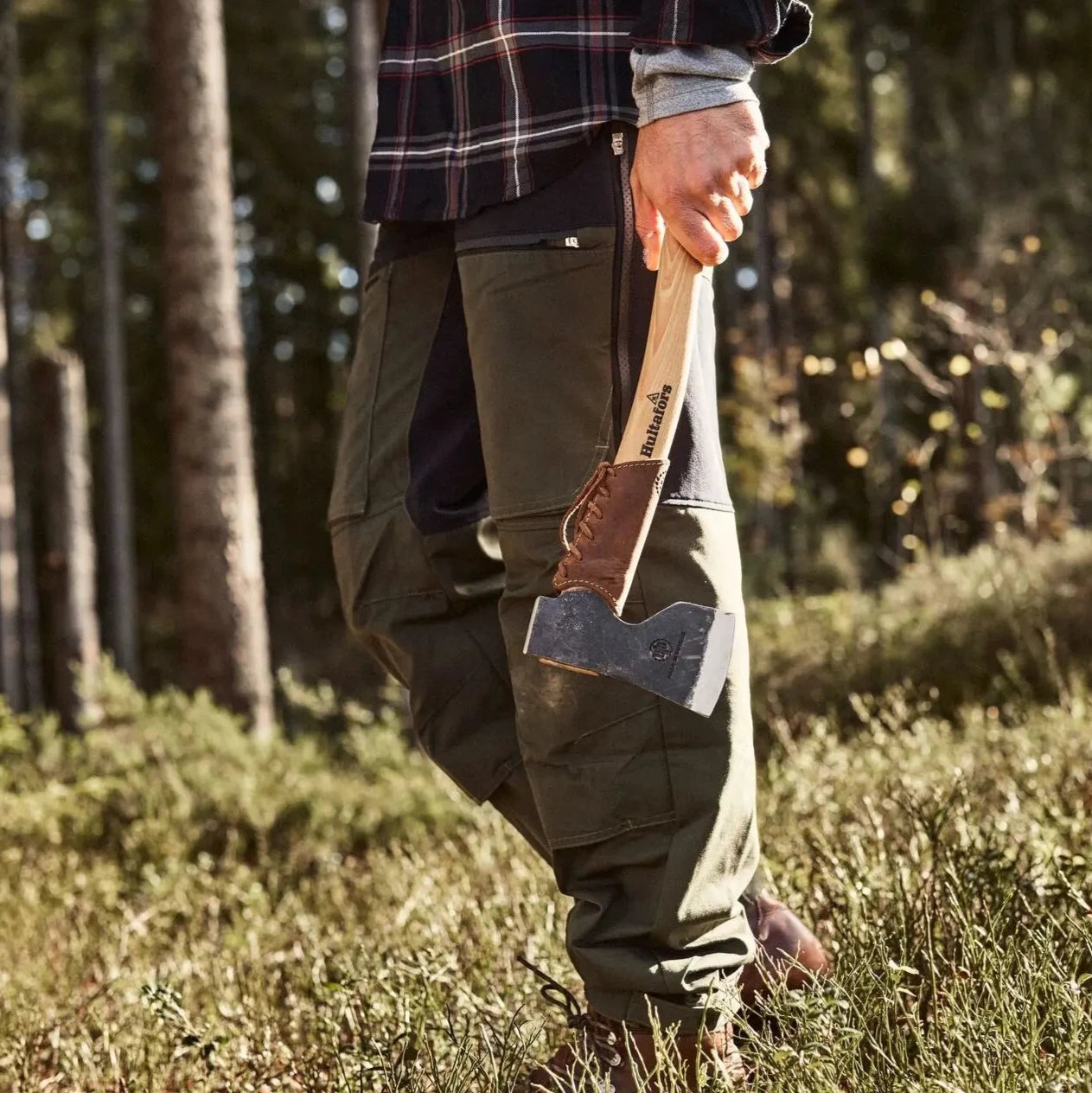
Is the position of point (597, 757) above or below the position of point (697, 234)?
below

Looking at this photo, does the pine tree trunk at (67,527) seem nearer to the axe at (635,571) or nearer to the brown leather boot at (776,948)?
the brown leather boot at (776,948)

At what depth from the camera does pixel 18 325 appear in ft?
65.0

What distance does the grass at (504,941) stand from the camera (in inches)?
65.1

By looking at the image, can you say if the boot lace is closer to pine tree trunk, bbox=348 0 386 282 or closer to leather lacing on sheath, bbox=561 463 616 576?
leather lacing on sheath, bbox=561 463 616 576

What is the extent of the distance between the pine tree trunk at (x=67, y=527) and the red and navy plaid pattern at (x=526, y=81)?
842 centimetres

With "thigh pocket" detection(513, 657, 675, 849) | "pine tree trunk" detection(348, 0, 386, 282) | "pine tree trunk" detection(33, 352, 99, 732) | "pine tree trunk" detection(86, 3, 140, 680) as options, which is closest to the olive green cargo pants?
"thigh pocket" detection(513, 657, 675, 849)

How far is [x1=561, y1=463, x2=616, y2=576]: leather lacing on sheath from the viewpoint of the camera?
1705 mm

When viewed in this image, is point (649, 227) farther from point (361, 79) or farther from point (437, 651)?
point (361, 79)

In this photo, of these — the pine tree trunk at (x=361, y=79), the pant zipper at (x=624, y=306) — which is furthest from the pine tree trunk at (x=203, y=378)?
the pant zipper at (x=624, y=306)

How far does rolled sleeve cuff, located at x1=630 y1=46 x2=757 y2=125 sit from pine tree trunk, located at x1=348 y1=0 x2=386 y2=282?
6724mm

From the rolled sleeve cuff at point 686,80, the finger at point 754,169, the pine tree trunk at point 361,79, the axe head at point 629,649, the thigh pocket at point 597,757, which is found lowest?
the thigh pocket at point 597,757

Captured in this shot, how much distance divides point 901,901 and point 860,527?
15788 mm

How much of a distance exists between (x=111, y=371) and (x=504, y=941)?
15.9m

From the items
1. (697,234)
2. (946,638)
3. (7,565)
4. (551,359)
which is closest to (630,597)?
(551,359)
